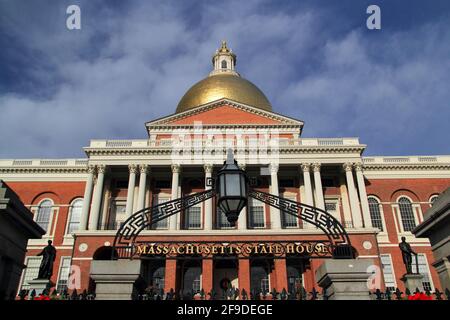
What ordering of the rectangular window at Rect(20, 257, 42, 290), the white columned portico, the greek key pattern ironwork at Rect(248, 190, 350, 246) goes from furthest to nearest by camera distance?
1. the rectangular window at Rect(20, 257, 42, 290)
2. the white columned portico
3. the greek key pattern ironwork at Rect(248, 190, 350, 246)

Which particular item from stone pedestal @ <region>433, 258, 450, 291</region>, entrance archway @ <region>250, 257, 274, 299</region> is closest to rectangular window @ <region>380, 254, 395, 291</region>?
entrance archway @ <region>250, 257, 274, 299</region>

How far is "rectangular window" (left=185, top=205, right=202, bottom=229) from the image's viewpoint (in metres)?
39.6

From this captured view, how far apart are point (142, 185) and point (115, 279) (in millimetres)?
33806

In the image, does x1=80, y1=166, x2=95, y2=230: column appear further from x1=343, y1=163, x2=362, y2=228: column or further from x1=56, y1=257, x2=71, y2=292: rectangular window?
x1=343, y1=163, x2=362, y2=228: column

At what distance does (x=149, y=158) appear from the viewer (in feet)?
132

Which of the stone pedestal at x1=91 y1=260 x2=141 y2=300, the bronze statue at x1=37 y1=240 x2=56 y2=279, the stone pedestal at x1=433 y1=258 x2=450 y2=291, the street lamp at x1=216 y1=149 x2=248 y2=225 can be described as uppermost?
the bronze statue at x1=37 y1=240 x2=56 y2=279

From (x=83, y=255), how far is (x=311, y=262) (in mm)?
19328

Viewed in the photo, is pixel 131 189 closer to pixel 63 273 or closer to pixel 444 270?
pixel 63 273

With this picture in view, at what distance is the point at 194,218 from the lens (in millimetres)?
40094

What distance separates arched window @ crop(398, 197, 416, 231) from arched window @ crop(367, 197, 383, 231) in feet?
7.40

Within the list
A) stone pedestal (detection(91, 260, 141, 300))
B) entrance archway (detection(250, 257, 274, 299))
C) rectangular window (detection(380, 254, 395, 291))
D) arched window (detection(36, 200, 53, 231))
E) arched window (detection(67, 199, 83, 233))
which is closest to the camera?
stone pedestal (detection(91, 260, 141, 300))

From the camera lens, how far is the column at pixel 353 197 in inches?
1479

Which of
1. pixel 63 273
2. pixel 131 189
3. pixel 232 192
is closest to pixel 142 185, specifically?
pixel 131 189
